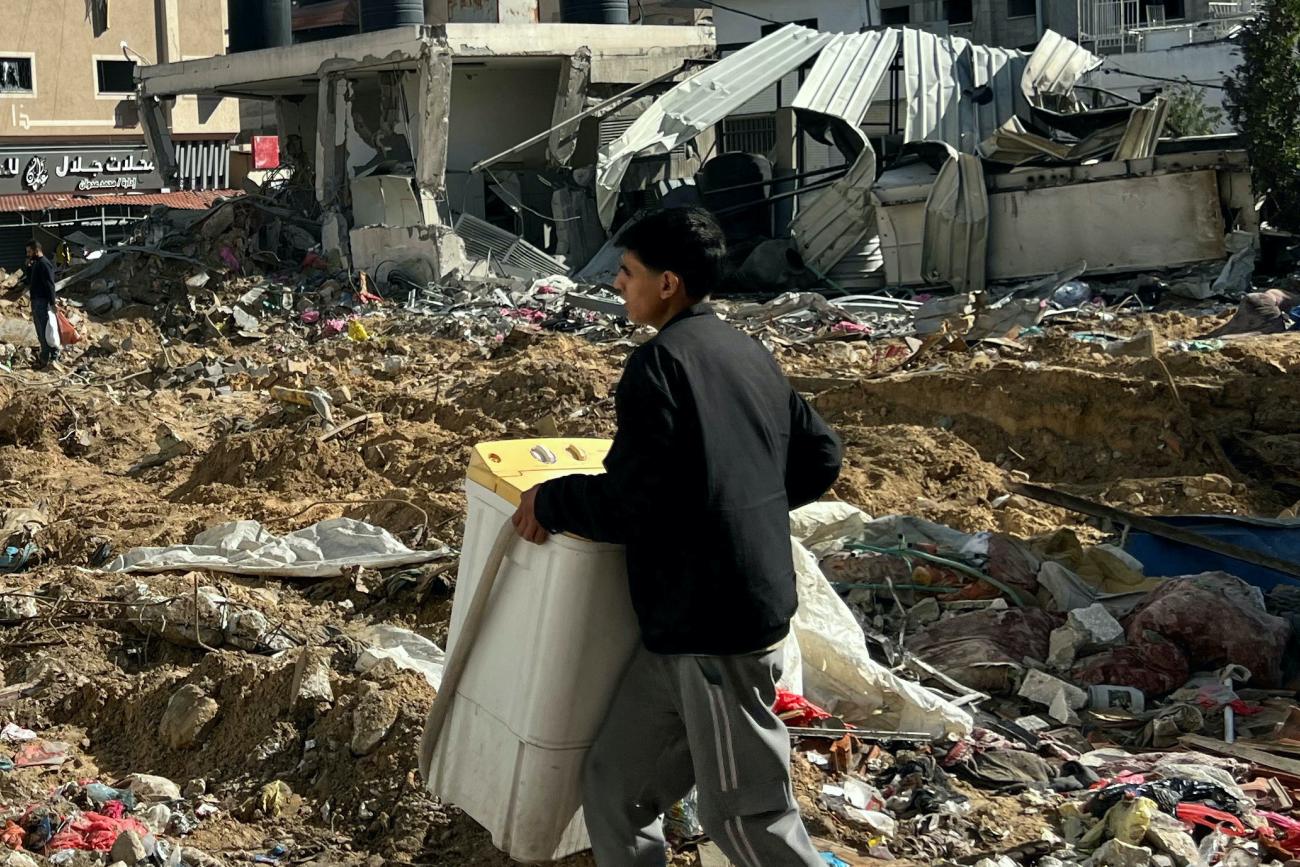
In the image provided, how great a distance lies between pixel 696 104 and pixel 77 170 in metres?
21.0

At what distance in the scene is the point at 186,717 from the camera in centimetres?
466

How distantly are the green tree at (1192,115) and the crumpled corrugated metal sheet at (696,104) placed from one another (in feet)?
29.1

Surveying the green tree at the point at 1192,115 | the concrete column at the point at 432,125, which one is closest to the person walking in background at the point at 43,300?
the concrete column at the point at 432,125

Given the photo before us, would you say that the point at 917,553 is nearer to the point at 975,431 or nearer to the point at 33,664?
the point at 33,664

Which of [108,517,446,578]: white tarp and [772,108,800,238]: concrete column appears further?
[772,108,800,238]: concrete column

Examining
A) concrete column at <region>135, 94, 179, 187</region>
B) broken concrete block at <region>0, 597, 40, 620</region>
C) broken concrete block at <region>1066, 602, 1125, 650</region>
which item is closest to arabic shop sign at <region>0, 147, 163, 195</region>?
concrete column at <region>135, 94, 179, 187</region>

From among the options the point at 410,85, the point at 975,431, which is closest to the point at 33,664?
the point at 975,431

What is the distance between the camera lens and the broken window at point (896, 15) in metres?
36.9

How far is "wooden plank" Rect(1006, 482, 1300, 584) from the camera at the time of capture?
5473 mm

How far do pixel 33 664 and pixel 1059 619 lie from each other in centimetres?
359

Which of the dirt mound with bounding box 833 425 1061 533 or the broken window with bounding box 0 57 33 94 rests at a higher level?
the broken window with bounding box 0 57 33 94

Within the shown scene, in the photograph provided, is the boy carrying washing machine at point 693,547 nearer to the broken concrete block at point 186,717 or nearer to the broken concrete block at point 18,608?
the broken concrete block at point 186,717

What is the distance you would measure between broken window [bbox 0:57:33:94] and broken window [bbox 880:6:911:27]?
1983cm

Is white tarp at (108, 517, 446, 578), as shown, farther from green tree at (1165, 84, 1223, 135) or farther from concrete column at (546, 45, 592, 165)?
green tree at (1165, 84, 1223, 135)
